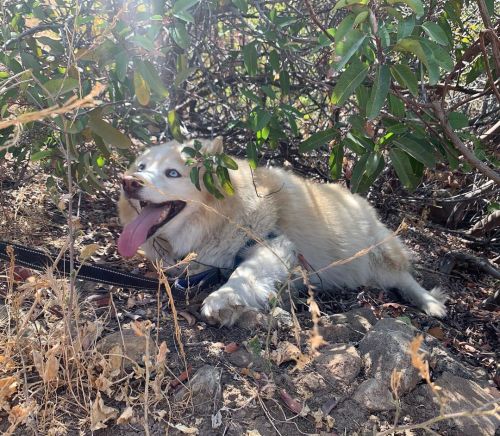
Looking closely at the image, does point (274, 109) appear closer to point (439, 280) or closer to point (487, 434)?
point (487, 434)

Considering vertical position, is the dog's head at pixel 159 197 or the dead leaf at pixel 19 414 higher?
the dog's head at pixel 159 197

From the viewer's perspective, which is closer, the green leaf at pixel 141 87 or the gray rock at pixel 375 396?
the gray rock at pixel 375 396

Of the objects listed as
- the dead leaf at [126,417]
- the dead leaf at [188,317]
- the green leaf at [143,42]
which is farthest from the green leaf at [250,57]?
the dead leaf at [126,417]

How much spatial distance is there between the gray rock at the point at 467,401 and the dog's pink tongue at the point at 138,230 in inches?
74.8

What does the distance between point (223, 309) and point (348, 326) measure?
0.68m

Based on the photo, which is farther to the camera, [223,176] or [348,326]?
[223,176]

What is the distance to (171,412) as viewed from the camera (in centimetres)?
203

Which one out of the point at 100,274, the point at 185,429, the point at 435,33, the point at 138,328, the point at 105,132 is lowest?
the point at 185,429

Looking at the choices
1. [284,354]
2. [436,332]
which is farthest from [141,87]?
[436,332]

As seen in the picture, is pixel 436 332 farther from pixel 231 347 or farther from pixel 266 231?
pixel 231 347

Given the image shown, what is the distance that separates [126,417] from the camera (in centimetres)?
196

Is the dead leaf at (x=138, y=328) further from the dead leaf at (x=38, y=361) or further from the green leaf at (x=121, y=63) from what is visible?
the green leaf at (x=121, y=63)

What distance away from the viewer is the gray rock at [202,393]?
82.0 inches

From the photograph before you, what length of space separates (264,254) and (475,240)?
247 cm
